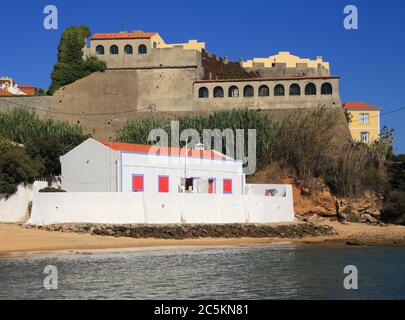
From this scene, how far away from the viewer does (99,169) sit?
139 feet

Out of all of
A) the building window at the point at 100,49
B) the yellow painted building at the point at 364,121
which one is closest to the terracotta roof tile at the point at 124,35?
the building window at the point at 100,49

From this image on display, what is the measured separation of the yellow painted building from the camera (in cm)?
7981

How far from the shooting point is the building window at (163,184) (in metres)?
44.0

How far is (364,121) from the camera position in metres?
81.5

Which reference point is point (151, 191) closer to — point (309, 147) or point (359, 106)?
point (309, 147)

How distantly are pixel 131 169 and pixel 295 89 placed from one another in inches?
1208

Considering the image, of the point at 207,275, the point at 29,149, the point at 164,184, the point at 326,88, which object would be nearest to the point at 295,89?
the point at 326,88

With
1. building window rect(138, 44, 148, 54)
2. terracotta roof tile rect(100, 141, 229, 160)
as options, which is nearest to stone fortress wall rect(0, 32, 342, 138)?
building window rect(138, 44, 148, 54)

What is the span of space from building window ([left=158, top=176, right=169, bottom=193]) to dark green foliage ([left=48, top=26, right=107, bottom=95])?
1235 inches

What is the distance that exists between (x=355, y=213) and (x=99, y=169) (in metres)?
23.2

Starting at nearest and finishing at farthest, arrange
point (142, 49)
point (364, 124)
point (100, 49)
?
point (142, 49)
point (100, 49)
point (364, 124)

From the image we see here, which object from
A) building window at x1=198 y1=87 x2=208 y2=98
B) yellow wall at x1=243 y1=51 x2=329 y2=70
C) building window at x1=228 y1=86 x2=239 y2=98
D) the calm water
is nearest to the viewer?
the calm water

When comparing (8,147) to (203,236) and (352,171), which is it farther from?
(352,171)

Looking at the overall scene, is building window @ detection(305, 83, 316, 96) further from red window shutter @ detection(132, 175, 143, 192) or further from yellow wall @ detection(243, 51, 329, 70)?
red window shutter @ detection(132, 175, 143, 192)
